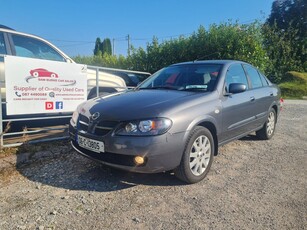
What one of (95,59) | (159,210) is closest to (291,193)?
(159,210)

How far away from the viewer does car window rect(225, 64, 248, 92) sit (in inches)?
174

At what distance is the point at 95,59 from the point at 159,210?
2247 cm

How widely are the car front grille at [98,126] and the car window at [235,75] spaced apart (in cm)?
193

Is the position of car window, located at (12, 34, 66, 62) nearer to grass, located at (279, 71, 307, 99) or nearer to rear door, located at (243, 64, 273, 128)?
rear door, located at (243, 64, 273, 128)

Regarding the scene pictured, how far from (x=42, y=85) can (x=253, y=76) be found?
12.5 feet

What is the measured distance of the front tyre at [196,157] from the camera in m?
3.40

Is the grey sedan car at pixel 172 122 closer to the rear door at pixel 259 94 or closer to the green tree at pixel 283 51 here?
the rear door at pixel 259 94

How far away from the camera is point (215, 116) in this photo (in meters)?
3.90

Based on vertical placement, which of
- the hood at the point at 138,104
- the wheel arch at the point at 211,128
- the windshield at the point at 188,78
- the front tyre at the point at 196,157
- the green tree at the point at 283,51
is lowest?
the front tyre at the point at 196,157

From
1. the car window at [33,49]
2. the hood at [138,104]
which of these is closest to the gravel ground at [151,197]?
the hood at [138,104]

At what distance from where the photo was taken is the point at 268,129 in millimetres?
5918

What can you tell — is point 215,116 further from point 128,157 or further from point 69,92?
point 69,92

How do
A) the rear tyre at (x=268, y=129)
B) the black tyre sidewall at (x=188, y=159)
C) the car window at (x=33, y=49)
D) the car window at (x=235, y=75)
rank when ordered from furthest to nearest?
the rear tyre at (x=268, y=129) → the car window at (x=33, y=49) → the car window at (x=235, y=75) → the black tyre sidewall at (x=188, y=159)

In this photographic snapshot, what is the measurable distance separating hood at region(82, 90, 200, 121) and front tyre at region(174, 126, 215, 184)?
47 centimetres
